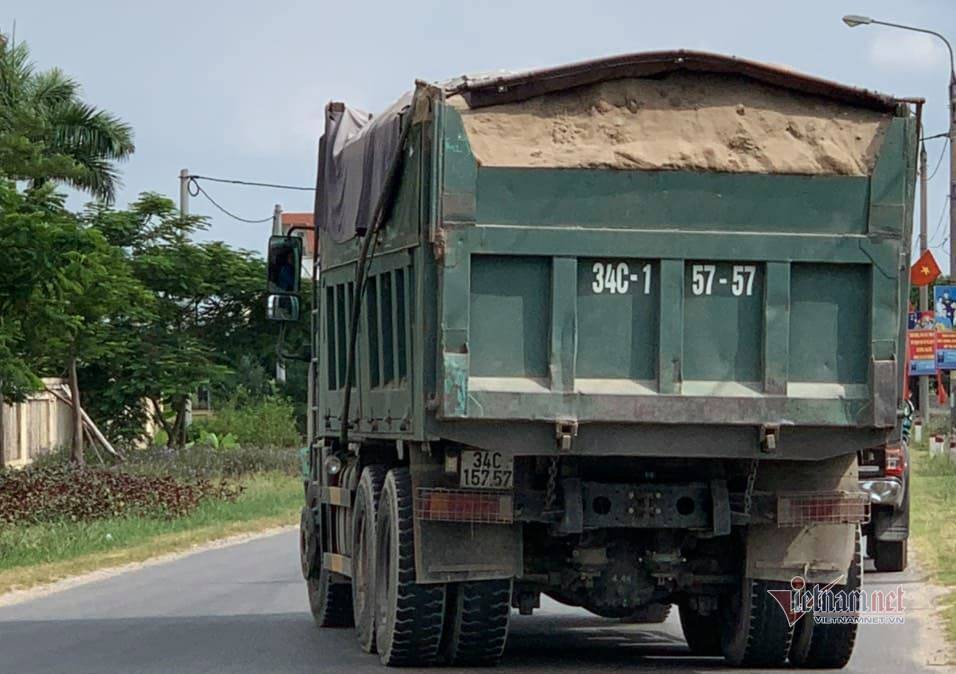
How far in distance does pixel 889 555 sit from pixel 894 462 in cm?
121

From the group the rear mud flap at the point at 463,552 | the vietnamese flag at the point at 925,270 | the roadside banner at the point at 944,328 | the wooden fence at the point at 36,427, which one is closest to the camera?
the rear mud flap at the point at 463,552

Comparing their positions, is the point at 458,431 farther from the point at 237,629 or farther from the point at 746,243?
the point at 237,629

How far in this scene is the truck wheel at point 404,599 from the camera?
11391 millimetres

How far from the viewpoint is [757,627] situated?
1165 cm

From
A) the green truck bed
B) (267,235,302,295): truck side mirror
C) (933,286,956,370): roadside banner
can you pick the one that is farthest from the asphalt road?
(933,286,956,370): roadside banner

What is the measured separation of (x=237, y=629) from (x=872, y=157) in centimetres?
622

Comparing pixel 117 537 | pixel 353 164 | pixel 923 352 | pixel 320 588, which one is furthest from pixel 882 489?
pixel 923 352

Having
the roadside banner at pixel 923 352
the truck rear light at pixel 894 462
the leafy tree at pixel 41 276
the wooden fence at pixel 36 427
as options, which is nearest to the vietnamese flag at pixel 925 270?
the roadside banner at pixel 923 352

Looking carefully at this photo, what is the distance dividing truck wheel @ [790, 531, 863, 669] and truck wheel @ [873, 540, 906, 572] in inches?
246

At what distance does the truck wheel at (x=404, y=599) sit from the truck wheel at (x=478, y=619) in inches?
4.4

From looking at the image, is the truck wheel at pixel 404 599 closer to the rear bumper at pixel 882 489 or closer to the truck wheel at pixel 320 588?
the truck wheel at pixel 320 588

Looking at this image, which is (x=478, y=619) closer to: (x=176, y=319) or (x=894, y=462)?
(x=894, y=462)

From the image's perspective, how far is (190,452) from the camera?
40.6 metres

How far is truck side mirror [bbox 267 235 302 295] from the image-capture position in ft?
51.0
